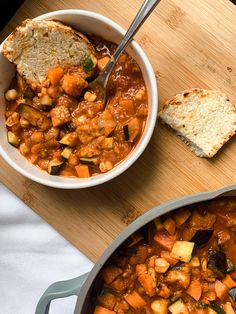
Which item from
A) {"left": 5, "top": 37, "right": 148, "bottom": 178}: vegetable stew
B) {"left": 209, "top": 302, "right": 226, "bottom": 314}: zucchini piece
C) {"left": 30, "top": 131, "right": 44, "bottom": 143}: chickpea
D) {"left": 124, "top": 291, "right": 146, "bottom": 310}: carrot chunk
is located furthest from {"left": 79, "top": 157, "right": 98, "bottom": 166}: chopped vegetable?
{"left": 209, "top": 302, "right": 226, "bottom": 314}: zucchini piece

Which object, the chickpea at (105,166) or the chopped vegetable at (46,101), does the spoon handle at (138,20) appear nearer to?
the chopped vegetable at (46,101)

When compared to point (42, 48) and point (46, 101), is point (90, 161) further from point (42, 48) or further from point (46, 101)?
point (42, 48)

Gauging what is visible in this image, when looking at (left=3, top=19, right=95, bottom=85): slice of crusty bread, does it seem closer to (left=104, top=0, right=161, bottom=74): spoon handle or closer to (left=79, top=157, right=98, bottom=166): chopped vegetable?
(left=104, top=0, right=161, bottom=74): spoon handle

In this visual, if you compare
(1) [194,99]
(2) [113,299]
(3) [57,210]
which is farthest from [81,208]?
(1) [194,99]

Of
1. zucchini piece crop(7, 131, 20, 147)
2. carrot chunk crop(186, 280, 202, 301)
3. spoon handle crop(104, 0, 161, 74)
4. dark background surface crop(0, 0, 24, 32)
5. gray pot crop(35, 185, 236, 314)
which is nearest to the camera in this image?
gray pot crop(35, 185, 236, 314)

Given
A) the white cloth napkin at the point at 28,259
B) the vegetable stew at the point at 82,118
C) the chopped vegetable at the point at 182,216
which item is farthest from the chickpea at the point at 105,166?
the white cloth napkin at the point at 28,259

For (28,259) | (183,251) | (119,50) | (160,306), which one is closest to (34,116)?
(119,50)

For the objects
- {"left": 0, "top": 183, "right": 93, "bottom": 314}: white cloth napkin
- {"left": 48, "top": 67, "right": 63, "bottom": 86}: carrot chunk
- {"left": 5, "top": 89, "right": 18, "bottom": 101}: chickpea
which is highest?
{"left": 48, "top": 67, "right": 63, "bottom": 86}: carrot chunk

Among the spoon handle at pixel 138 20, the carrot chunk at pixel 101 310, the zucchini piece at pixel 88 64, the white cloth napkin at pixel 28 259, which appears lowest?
the white cloth napkin at pixel 28 259
